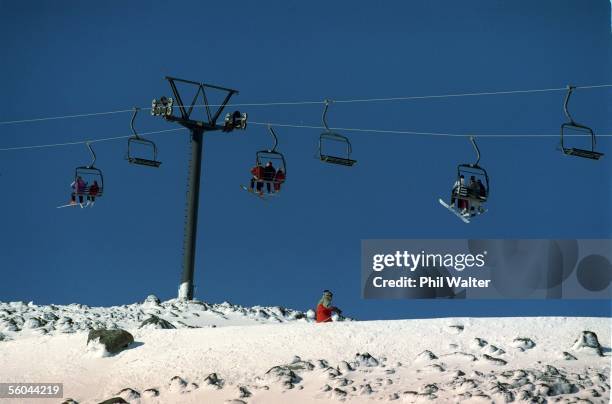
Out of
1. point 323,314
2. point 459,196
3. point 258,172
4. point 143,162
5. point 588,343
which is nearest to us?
point 588,343

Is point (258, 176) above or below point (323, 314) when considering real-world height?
above

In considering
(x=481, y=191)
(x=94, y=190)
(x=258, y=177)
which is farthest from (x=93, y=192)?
(x=481, y=191)

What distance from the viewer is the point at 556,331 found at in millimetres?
17844

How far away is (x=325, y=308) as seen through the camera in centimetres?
2077

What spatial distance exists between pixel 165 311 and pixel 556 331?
13563mm

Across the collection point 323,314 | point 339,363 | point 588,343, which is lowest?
point 339,363

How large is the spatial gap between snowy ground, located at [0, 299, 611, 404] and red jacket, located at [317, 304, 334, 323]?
1798mm

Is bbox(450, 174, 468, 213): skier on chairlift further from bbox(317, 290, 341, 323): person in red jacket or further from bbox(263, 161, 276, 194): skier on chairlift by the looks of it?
bbox(263, 161, 276, 194): skier on chairlift

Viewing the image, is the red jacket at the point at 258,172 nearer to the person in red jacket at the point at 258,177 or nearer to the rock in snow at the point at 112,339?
→ the person in red jacket at the point at 258,177

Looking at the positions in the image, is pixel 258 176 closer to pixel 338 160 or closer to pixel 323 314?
pixel 338 160

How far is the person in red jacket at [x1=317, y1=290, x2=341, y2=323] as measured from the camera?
67.9ft

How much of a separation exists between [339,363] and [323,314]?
4.82 m

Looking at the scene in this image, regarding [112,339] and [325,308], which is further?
[325,308]

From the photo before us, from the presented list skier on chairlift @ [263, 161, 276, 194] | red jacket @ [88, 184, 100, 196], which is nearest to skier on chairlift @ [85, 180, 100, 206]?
red jacket @ [88, 184, 100, 196]
